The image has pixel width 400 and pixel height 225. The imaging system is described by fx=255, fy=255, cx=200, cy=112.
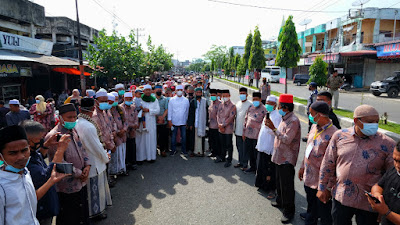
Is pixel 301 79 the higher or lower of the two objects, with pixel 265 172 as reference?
higher

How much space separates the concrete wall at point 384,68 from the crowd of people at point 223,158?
26551mm

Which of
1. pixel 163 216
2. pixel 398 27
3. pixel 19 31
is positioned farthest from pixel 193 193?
pixel 398 27

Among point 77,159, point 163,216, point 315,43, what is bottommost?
point 163,216

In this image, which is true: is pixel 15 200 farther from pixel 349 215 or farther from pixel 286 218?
pixel 286 218

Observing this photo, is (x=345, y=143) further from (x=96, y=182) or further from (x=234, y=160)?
(x=234, y=160)

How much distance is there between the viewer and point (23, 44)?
13242mm

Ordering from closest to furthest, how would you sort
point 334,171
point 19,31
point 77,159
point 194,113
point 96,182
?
point 334,171 → point 77,159 → point 96,182 → point 194,113 → point 19,31

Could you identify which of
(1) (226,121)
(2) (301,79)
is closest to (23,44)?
(1) (226,121)

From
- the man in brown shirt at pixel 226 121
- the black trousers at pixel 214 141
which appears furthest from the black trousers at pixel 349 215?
the black trousers at pixel 214 141

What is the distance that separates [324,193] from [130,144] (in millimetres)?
4315

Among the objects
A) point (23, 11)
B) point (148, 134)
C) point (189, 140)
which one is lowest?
point (189, 140)

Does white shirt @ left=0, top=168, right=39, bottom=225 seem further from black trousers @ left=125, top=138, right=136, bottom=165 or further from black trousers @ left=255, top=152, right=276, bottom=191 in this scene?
black trousers @ left=125, top=138, right=136, bottom=165

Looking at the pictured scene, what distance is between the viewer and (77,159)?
306cm

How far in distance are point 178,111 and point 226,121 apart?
4.84 feet
